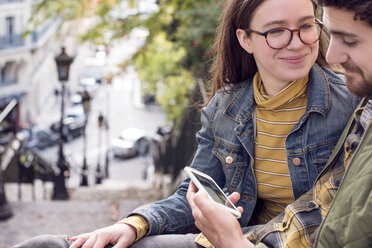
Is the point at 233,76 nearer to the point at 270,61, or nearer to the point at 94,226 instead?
the point at 270,61

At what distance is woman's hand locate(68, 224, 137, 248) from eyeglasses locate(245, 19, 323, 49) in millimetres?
967

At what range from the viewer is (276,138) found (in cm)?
228

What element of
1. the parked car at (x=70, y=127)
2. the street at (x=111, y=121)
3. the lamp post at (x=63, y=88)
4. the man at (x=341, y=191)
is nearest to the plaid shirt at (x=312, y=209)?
the man at (x=341, y=191)

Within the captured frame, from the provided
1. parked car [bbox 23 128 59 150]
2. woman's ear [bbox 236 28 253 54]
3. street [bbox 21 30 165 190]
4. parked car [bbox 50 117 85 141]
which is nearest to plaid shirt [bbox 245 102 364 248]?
woman's ear [bbox 236 28 253 54]

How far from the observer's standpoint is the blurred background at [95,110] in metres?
7.80

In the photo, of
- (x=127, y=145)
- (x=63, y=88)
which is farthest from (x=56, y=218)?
→ (x=127, y=145)

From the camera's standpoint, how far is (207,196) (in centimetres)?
191

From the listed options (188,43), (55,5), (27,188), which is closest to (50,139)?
(27,188)

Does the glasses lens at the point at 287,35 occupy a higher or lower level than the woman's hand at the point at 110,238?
higher

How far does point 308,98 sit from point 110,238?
1.00m

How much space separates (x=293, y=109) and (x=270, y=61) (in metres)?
0.23

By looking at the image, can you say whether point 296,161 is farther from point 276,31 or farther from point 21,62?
point 21,62

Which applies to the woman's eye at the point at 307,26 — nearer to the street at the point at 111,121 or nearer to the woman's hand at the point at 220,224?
the woman's hand at the point at 220,224

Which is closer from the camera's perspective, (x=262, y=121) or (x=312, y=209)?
(x=312, y=209)
